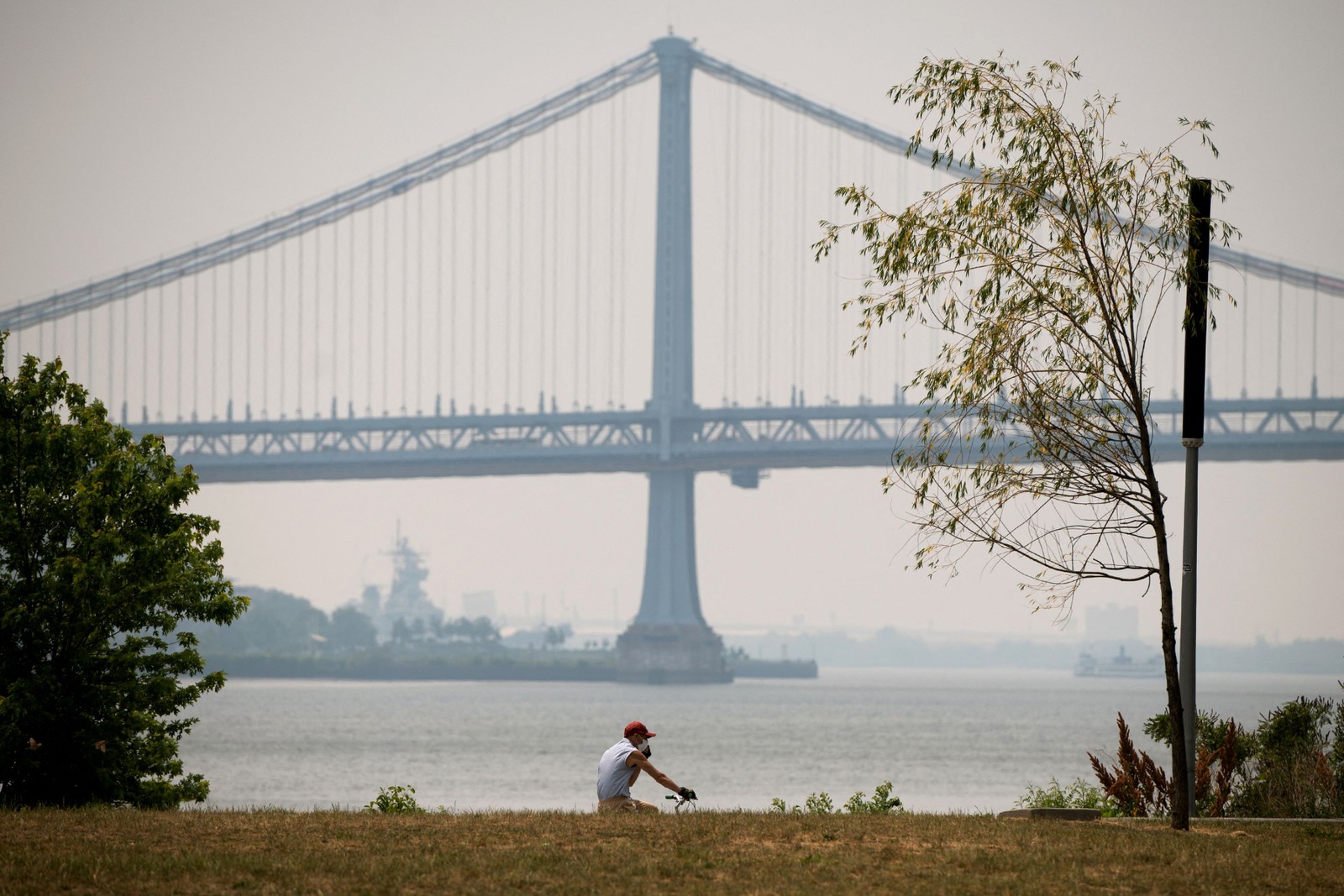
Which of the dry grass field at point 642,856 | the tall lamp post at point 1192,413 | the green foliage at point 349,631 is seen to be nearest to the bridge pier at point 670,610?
the tall lamp post at point 1192,413

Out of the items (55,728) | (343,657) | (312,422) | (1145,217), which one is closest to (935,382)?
(1145,217)

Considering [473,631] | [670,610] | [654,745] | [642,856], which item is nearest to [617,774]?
[642,856]

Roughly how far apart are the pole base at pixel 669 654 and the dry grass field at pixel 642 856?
7544 cm

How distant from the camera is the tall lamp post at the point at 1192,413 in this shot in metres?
13.3

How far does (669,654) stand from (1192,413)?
76814 millimetres

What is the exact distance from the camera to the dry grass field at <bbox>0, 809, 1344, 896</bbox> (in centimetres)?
990

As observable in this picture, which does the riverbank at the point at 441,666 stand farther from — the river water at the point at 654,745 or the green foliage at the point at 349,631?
the green foliage at the point at 349,631

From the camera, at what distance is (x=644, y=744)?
1351 cm

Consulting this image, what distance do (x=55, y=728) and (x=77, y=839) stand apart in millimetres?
4487

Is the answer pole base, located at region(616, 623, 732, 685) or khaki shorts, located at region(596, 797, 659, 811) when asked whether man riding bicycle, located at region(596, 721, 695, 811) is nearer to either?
khaki shorts, located at region(596, 797, 659, 811)

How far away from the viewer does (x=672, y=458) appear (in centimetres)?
7512

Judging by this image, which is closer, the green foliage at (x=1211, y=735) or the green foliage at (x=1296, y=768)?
the green foliage at (x=1296, y=768)

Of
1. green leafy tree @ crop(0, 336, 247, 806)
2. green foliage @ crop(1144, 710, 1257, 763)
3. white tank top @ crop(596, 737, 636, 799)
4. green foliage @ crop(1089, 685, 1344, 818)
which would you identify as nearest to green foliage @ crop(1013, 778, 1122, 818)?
green foliage @ crop(1089, 685, 1344, 818)

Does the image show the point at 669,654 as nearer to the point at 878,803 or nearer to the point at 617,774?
the point at 878,803
